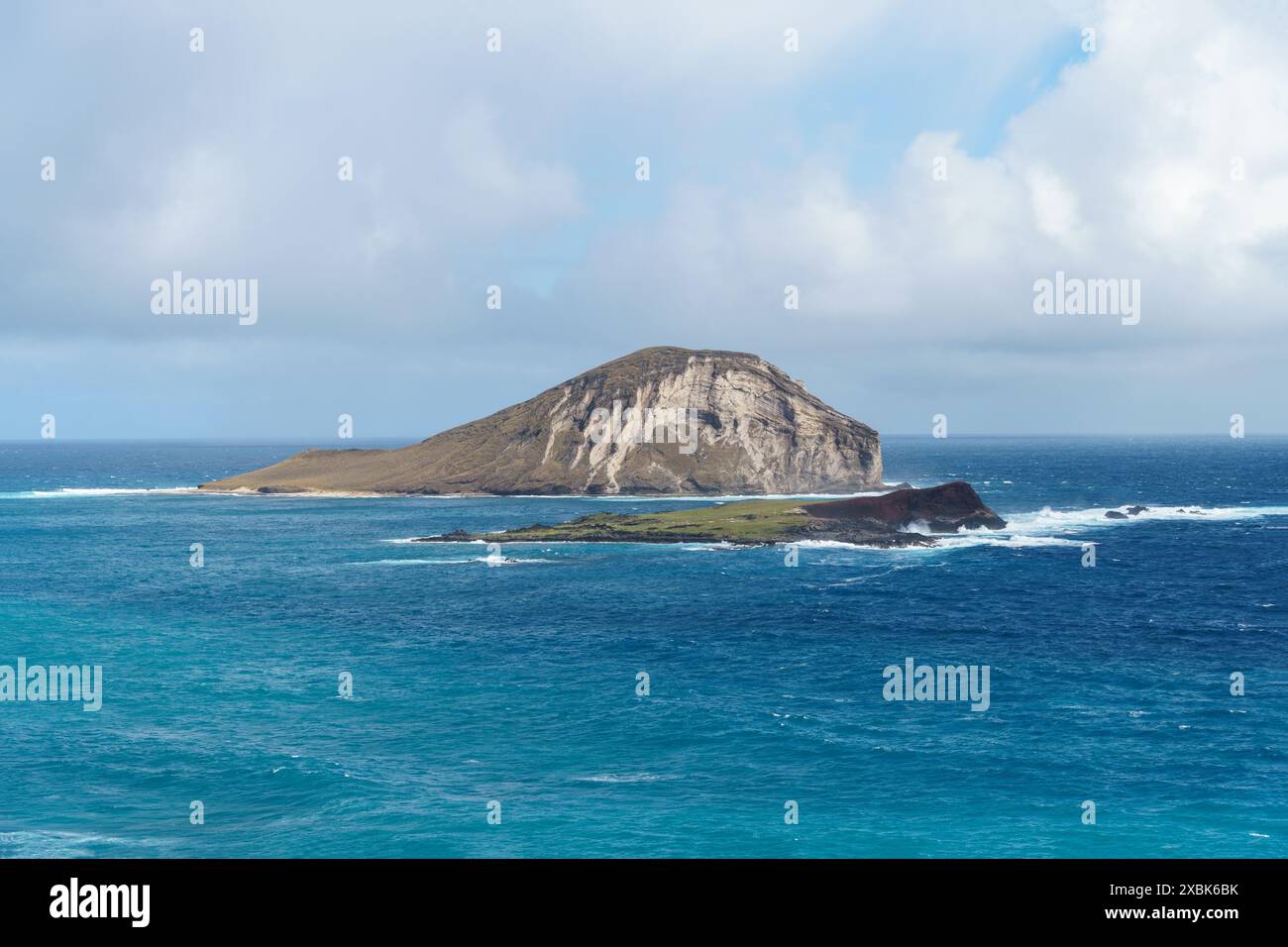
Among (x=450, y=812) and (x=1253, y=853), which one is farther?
(x=450, y=812)

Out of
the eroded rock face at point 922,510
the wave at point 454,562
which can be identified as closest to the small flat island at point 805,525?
the eroded rock face at point 922,510

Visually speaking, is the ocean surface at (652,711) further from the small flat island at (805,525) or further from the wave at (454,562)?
the small flat island at (805,525)

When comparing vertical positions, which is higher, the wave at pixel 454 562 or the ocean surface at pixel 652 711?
the wave at pixel 454 562

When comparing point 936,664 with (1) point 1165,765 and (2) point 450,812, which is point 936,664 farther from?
(2) point 450,812

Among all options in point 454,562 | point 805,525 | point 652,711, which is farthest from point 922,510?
point 652,711

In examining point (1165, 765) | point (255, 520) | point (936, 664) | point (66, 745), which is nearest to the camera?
point (1165, 765)

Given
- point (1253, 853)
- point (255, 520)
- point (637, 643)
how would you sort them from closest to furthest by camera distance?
point (1253, 853) < point (637, 643) < point (255, 520)

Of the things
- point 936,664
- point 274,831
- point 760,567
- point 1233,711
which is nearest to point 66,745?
point 274,831

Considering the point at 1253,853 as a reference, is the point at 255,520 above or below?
above
